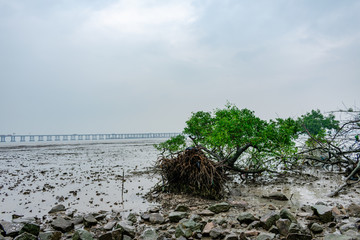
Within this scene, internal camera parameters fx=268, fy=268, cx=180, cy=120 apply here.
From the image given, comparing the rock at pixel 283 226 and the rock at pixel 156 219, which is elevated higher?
the rock at pixel 283 226

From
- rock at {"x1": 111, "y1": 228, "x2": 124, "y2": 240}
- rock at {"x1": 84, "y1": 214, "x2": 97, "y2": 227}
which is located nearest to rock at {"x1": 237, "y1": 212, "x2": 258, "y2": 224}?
rock at {"x1": 111, "y1": 228, "x2": 124, "y2": 240}

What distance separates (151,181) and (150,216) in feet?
16.1

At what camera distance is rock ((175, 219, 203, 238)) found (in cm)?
426

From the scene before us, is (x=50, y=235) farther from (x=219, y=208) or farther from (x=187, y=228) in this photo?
(x=219, y=208)

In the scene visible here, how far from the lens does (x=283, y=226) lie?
14.0ft

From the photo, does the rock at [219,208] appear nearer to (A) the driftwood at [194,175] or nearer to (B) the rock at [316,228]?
(A) the driftwood at [194,175]

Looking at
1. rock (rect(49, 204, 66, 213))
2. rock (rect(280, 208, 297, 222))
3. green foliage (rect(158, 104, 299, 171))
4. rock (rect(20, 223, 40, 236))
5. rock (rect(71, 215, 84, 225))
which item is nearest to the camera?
rock (rect(20, 223, 40, 236))

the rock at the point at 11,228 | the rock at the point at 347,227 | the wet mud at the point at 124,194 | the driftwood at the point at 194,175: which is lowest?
the wet mud at the point at 124,194

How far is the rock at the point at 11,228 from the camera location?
15.0ft

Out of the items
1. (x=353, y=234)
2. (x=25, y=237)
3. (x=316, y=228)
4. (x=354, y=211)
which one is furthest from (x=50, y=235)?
(x=354, y=211)

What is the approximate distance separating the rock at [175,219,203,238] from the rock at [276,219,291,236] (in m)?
1.26

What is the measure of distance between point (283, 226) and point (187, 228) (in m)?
1.54

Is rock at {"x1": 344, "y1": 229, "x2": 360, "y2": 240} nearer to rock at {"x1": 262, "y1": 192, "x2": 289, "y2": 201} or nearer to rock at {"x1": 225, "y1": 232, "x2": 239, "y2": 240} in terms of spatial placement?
rock at {"x1": 225, "y1": 232, "x2": 239, "y2": 240}

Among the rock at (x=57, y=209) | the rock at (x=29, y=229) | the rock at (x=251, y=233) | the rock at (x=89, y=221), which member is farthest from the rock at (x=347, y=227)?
the rock at (x=57, y=209)
